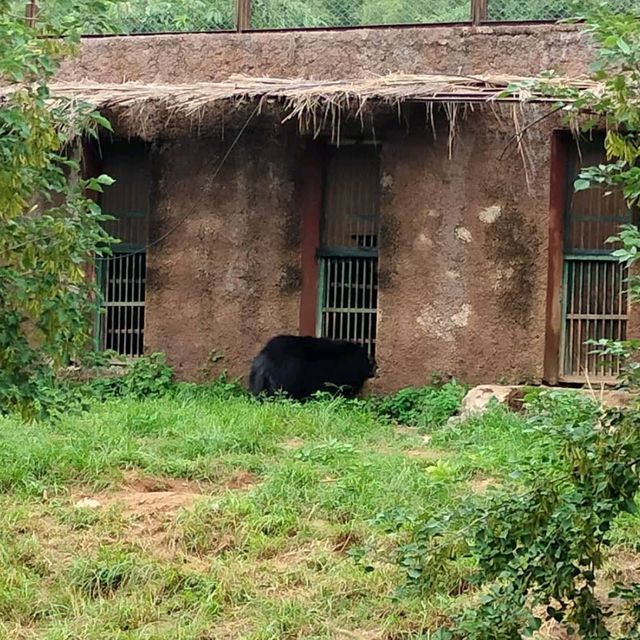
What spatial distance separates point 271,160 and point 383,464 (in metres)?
4.71

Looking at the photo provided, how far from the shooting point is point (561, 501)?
3592mm

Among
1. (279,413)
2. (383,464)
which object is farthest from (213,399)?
(383,464)

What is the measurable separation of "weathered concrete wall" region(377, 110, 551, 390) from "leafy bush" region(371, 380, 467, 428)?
0.88ft

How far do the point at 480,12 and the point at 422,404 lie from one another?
11.7 feet

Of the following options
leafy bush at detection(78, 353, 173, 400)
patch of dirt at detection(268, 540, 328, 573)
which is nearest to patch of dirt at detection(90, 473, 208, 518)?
patch of dirt at detection(268, 540, 328, 573)

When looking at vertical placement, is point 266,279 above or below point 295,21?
below

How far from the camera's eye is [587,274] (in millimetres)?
10852

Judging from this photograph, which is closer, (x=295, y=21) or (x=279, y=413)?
(x=279, y=413)

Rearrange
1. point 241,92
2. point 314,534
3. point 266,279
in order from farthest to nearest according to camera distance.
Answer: point 266,279
point 241,92
point 314,534

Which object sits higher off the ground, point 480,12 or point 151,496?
point 480,12

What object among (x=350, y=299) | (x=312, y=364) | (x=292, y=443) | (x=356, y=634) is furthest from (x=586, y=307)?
(x=356, y=634)

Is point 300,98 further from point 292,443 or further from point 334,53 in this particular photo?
point 292,443

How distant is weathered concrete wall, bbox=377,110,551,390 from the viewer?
10617 millimetres

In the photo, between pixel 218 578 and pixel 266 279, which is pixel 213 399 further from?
pixel 218 578
